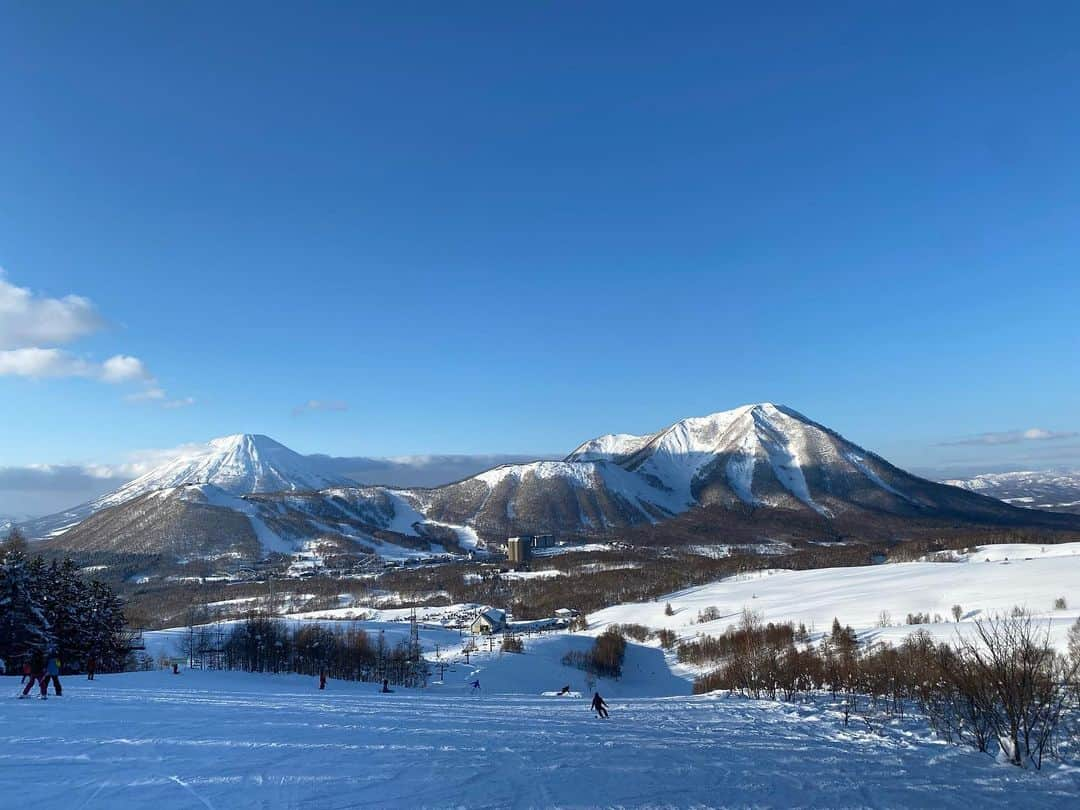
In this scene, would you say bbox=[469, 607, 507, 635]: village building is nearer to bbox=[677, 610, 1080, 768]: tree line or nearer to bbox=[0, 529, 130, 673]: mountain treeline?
bbox=[0, 529, 130, 673]: mountain treeline

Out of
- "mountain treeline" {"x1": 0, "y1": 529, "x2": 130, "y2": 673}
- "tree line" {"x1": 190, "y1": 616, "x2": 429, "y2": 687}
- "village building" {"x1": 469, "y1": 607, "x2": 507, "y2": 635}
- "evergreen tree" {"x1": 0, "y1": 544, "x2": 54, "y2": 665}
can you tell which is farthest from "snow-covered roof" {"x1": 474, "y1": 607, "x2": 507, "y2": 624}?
"evergreen tree" {"x1": 0, "y1": 544, "x2": 54, "y2": 665}

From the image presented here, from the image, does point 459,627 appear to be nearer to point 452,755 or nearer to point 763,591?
point 763,591

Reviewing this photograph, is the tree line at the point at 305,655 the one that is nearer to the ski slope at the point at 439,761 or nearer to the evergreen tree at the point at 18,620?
the evergreen tree at the point at 18,620

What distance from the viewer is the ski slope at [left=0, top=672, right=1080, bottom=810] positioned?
12.7 meters

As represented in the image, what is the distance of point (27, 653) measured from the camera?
131ft

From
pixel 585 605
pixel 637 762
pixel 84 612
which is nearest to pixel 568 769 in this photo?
pixel 637 762

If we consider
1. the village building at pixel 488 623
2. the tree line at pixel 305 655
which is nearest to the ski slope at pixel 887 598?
the village building at pixel 488 623

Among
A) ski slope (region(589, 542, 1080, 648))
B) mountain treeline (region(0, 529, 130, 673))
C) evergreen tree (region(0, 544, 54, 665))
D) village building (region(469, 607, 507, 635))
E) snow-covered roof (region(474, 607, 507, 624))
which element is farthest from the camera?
snow-covered roof (region(474, 607, 507, 624))

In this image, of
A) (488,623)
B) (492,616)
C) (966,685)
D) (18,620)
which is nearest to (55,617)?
(18,620)

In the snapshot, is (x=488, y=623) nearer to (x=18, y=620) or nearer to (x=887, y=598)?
(x=887, y=598)

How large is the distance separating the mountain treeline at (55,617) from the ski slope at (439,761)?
20.3 m

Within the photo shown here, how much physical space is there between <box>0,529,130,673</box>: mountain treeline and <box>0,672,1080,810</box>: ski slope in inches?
798

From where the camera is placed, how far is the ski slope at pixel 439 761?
12734 millimetres

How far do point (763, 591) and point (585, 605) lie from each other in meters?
42.9
